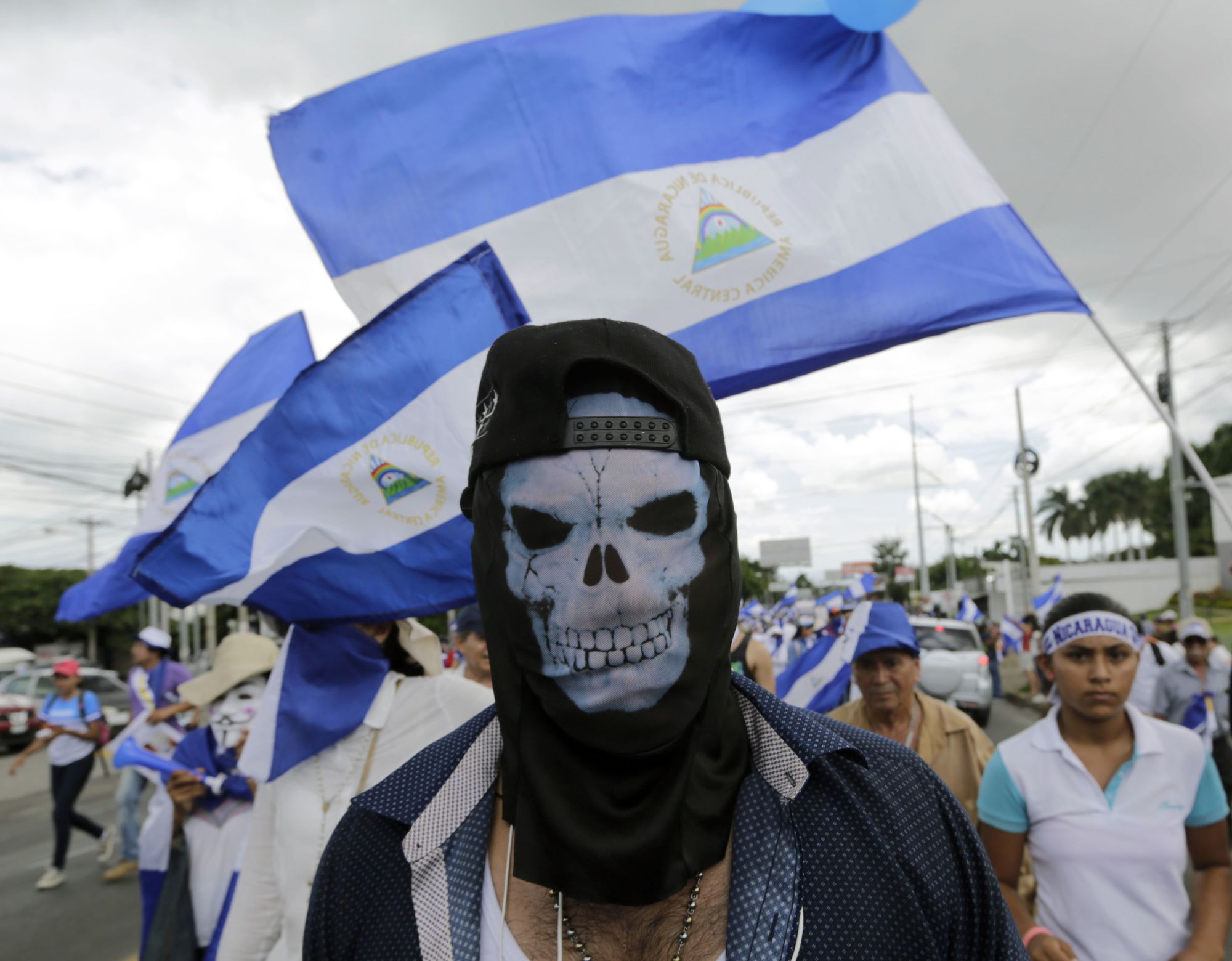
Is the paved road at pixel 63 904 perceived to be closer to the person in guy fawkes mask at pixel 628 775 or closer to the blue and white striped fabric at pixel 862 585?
the person in guy fawkes mask at pixel 628 775

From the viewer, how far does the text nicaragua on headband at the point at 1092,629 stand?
2.94 metres

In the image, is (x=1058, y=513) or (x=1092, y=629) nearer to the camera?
(x=1092, y=629)

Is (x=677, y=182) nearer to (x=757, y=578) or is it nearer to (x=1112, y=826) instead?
(x=1112, y=826)

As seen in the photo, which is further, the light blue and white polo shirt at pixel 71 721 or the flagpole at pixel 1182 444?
the light blue and white polo shirt at pixel 71 721

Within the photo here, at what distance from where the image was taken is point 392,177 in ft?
13.5

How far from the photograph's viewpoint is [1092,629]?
296cm

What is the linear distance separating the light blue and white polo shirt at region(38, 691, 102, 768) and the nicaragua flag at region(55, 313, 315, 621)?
2.92 m

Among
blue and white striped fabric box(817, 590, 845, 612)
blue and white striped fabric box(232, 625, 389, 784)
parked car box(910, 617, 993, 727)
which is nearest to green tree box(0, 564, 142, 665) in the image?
blue and white striped fabric box(817, 590, 845, 612)

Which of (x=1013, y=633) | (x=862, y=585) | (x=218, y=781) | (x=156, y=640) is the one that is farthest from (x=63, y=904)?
(x=1013, y=633)

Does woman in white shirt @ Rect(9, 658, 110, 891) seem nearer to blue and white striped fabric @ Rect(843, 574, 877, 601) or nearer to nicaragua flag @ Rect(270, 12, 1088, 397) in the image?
nicaragua flag @ Rect(270, 12, 1088, 397)

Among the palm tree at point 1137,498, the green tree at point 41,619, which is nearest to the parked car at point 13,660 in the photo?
the green tree at point 41,619

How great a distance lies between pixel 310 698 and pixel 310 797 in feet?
1.02

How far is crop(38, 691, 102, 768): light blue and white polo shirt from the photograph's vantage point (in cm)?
799

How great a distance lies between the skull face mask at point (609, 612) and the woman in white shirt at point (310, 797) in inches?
56.5
